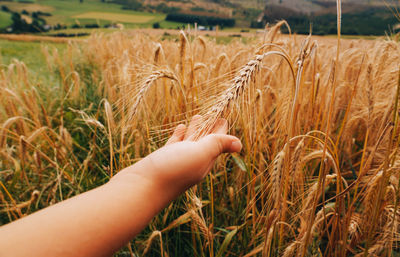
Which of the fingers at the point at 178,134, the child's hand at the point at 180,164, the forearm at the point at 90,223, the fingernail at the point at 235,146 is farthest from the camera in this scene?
the fingers at the point at 178,134

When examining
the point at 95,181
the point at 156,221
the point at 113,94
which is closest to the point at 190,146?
the point at 156,221

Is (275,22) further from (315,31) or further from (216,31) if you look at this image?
(216,31)

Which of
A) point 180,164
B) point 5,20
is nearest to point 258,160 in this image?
point 180,164

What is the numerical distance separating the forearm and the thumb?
0.23 meters

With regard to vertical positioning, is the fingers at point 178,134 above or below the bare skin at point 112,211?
above

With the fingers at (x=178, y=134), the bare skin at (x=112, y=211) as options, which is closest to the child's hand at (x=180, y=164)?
the bare skin at (x=112, y=211)

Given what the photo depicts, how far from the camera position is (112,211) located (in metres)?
0.60

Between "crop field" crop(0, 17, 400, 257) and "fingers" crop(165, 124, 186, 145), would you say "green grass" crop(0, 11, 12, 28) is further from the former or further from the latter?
"fingers" crop(165, 124, 186, 145)

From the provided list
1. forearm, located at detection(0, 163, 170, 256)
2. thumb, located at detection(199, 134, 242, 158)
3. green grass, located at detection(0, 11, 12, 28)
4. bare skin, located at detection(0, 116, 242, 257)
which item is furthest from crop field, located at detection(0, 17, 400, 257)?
green grass, located at detection(0, 11, 12, 28)

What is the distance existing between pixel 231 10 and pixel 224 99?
161 cm

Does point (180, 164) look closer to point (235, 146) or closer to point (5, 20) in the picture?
point (235, 146)

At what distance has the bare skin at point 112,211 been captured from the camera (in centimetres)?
49

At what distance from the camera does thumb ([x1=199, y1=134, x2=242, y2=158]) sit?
32.2 inches

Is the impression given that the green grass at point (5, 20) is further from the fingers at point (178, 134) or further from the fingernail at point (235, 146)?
the fingernail at point (235, 146)
